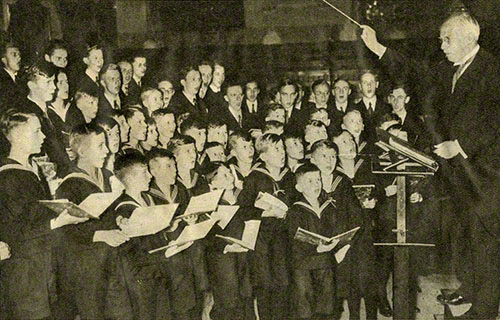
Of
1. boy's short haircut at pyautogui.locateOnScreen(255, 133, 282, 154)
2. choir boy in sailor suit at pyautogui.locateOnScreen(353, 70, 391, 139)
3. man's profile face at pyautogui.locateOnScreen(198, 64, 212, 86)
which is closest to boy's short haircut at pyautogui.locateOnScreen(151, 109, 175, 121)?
man's profile face at pyautogui.locateOnScreen(198, 64, 212, 86)

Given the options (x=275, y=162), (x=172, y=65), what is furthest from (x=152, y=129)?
A: (x=275, y=162)

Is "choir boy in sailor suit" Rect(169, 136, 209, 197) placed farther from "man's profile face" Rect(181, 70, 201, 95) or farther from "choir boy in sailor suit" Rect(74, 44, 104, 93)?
"choir boy in sailor suit" Rect(74, 44, 104, 93)

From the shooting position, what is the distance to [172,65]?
335 cm

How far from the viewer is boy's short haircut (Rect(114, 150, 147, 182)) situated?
10.8ft

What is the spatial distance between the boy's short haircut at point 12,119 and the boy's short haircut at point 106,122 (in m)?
0.29

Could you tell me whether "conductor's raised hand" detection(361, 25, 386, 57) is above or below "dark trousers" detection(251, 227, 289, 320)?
above

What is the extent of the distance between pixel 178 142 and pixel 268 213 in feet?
1.82

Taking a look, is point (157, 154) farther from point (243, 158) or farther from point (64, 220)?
A: point (64, 220)

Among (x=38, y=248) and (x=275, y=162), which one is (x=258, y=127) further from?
(x=38, y=248)

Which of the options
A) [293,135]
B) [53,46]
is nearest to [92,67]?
[53,46]

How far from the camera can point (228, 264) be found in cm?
340

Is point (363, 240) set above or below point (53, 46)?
below

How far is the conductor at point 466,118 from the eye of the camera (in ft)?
11.1

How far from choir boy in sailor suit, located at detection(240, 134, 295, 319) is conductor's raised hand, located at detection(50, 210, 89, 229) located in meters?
0.77
